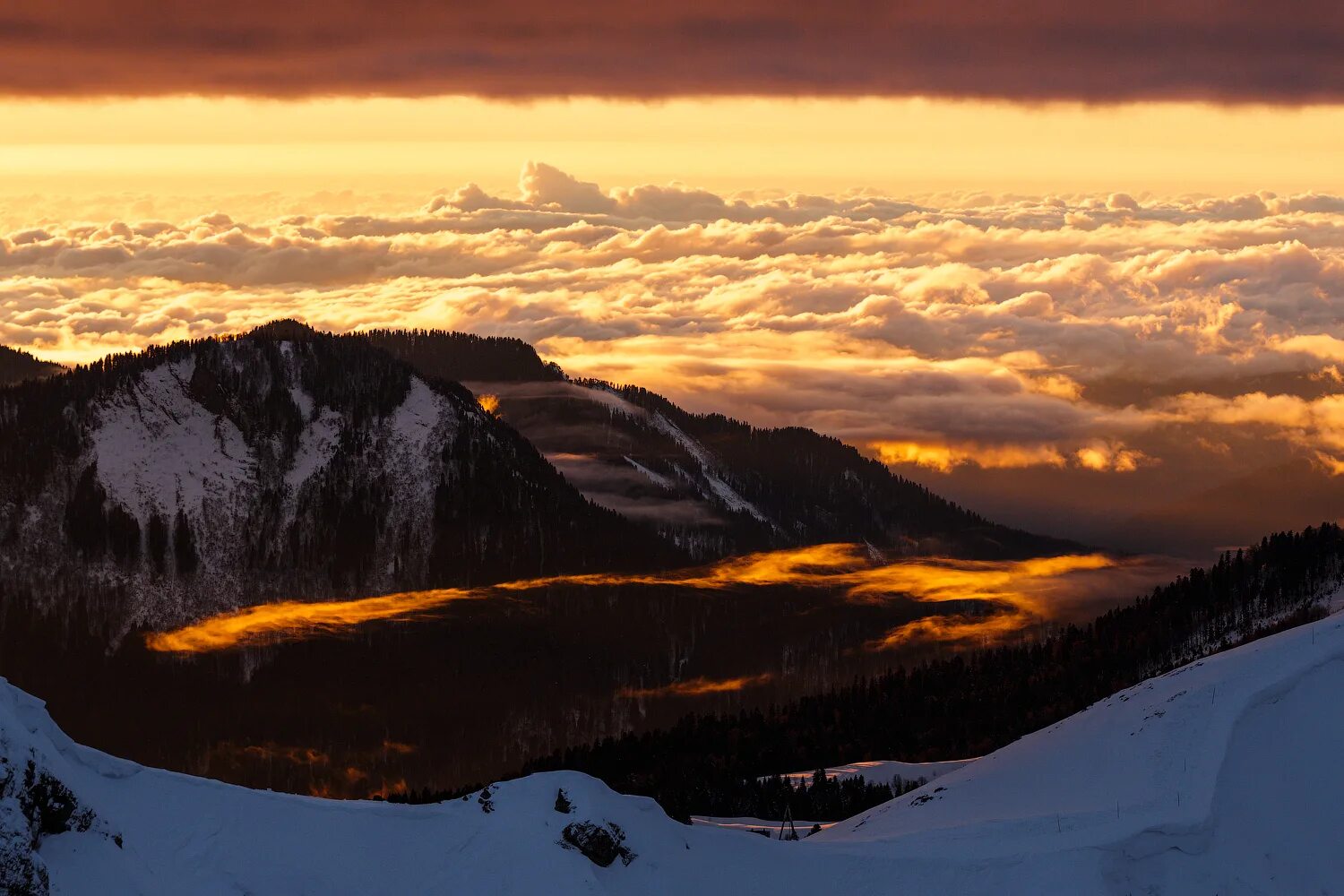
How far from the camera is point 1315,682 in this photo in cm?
19375

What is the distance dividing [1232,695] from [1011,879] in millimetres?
54592

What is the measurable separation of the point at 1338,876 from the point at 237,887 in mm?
99328

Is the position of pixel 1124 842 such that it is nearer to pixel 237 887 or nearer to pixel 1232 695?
pixel 1232 695

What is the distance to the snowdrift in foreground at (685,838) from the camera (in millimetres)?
132875

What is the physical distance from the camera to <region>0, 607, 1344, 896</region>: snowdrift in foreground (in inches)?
5231

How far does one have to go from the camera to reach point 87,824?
127188 millimetres

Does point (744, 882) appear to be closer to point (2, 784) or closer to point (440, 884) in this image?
point (440, 884)

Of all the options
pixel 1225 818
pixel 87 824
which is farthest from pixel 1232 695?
pixel 87 824

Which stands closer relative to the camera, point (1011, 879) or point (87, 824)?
point (87, 824)

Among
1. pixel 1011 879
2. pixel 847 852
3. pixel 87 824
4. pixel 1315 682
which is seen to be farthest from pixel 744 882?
pixel 1315 682

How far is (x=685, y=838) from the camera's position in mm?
163250

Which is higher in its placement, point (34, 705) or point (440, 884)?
point (34, 705)

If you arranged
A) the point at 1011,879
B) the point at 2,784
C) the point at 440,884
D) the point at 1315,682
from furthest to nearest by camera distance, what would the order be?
the point at 1315,682, the point at 1011,879, the point at 440,884, the point at 2,784

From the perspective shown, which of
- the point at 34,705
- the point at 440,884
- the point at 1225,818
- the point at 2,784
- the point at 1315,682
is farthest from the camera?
the point at 1315,682
